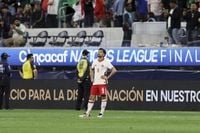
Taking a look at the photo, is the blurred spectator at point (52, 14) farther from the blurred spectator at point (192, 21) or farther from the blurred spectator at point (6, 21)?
the blurred spectator at point (192, 21)

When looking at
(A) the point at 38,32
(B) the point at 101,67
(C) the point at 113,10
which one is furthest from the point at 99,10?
(B) the point at 101,67

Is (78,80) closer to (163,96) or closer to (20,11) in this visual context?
(163,96)

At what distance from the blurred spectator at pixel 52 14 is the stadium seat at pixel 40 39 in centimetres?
62

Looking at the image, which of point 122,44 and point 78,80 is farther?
point 122,44

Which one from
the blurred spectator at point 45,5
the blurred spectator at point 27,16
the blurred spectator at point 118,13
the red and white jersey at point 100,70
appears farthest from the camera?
the blurred spectator at point 27,16

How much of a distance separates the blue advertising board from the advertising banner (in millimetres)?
1527

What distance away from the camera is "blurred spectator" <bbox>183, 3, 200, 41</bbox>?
1217 inches

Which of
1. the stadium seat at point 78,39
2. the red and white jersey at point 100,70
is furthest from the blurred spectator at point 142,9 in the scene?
the red and white jersey at point 100,70

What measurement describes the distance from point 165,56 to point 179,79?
1413 millimetres

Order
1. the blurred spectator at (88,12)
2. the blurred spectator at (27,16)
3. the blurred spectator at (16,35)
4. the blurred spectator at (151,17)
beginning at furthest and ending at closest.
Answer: the blurred spectator at (27,16) < the blurred spectator at (16,35) < the blurred spectator at (88,12) < the blurred spectator at (151,17)

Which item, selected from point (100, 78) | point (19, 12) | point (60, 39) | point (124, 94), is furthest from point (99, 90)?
point (19, 12)

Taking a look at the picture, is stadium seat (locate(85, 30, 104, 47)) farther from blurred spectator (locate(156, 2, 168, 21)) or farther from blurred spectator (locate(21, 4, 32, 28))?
blurred spectator (locate(21, 4, 32, 28))

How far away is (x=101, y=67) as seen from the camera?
Answer: 985 inches

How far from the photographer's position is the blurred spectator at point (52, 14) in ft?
113
